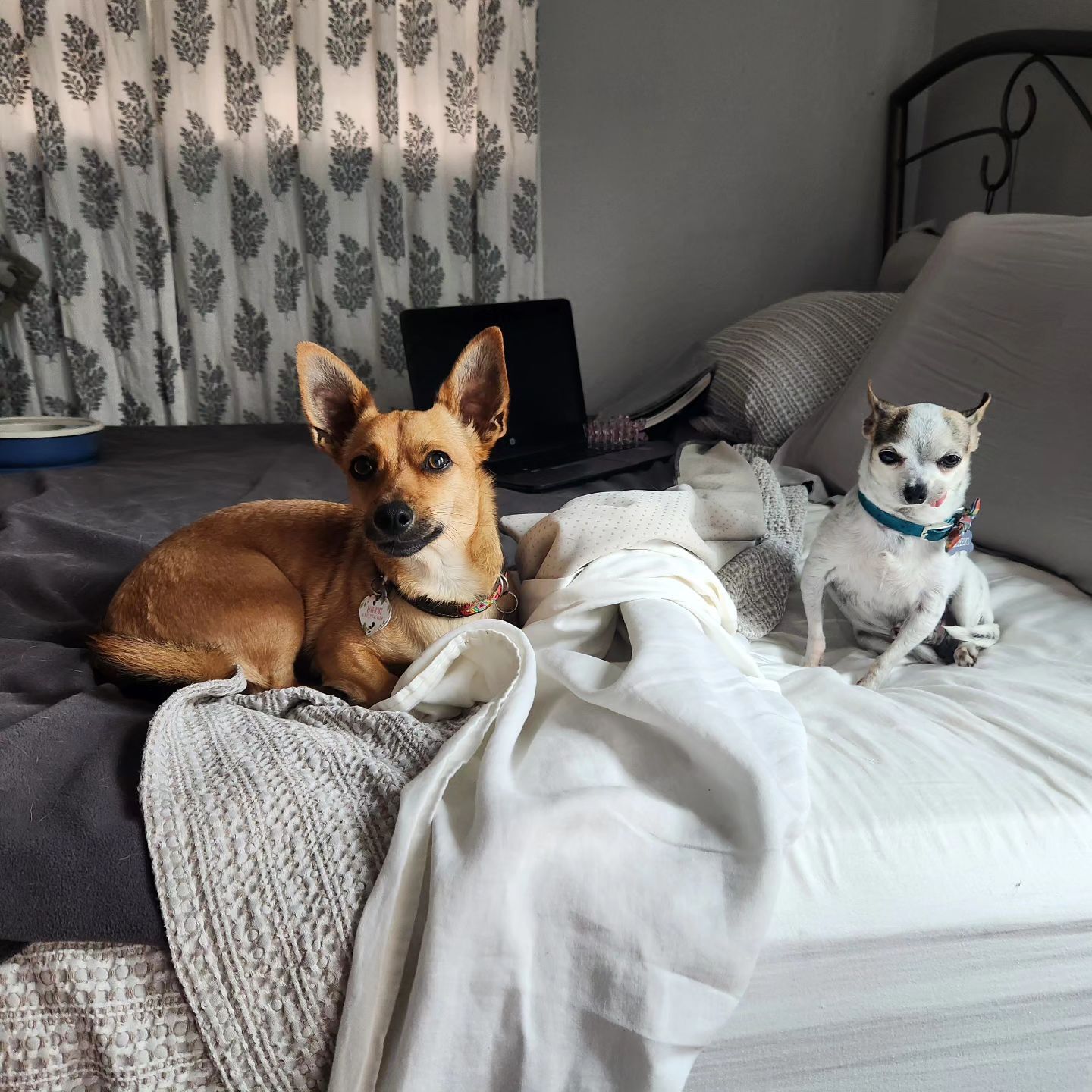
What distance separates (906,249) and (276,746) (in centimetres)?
213

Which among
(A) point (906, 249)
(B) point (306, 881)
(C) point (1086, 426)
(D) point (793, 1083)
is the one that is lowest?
(D) point (793, 1083)

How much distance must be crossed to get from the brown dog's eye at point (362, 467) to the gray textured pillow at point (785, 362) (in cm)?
104

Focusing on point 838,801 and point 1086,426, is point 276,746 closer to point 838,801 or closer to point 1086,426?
point 838,801

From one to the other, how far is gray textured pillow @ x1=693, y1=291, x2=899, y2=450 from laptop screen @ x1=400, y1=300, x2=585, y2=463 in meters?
0.36

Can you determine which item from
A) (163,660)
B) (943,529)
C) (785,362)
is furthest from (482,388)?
(785,362)

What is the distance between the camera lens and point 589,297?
2846mm

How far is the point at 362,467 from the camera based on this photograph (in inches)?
40.5

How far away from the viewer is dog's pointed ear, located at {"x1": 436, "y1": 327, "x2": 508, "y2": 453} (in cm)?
106

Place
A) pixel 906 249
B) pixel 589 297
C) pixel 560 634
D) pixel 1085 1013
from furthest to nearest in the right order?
pixel 589 297
pixel 906 249
pixel 560 634
pixel 1085 1013

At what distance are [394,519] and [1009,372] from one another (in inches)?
41.1

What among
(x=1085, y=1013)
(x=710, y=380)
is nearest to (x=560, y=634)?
(x=1085, y=1013)

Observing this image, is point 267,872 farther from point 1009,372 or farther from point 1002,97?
point 1002,97

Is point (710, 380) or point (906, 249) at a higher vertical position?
point (906, 249)

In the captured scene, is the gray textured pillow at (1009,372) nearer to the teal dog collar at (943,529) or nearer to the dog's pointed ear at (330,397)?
the teal dog collar at (943,529)
